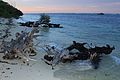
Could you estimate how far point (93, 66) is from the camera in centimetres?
1908

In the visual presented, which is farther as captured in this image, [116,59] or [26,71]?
[116,59]

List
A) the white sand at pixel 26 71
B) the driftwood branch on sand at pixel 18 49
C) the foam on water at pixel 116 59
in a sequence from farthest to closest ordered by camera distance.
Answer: the foam on water at pixel 116 59 < the driftwood branch on sand at pixel 18 49 < the white sand at pixel 26 71

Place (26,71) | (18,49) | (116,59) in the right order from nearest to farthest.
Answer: (26,71), (18,49), (116,59)

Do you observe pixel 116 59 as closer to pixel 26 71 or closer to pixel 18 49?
pixel 18 49

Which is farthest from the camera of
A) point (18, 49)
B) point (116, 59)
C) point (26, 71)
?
point (116, 59)

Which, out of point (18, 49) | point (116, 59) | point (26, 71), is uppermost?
point (18, 49)

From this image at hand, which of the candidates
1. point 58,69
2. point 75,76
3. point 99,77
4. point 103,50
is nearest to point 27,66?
point 58,69

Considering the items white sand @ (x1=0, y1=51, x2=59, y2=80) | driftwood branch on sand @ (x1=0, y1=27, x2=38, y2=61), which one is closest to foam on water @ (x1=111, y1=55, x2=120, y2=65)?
white sand @ (x1=0, y1=51, x2=59, y2=80)

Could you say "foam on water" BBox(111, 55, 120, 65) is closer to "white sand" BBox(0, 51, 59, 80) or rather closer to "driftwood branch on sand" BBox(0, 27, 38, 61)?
"white sand" BBox(0, 51, 59, 80)

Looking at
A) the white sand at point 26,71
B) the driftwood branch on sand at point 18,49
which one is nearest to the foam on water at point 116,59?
the white sand at point 26,71

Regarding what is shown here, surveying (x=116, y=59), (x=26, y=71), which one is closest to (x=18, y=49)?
(x=26, y=71)

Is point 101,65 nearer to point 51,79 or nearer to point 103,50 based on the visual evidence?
point 103,50

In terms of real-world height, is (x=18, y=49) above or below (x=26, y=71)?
above

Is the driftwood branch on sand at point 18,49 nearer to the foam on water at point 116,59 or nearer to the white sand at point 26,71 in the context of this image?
the white sand at point 26,71
